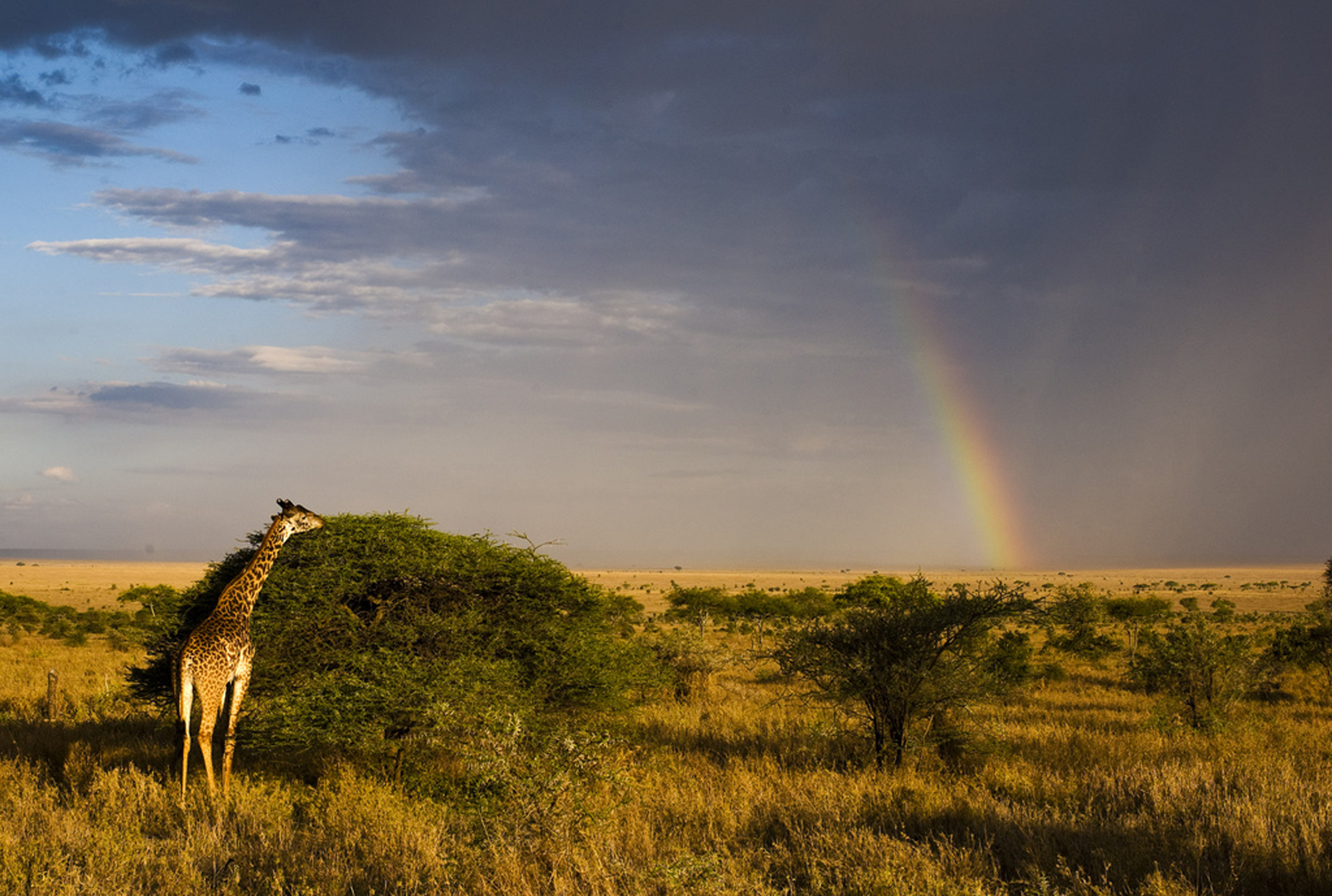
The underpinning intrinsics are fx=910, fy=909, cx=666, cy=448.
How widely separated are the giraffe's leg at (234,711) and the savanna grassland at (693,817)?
19cm

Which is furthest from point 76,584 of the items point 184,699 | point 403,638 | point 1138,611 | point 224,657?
point 403,638

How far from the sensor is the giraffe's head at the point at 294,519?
1062 centimetres

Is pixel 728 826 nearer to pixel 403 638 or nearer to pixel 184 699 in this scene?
pixel 403 638

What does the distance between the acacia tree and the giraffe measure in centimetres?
725

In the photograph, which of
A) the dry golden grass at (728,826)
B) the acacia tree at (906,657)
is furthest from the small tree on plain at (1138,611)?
the acacia tree at (906,657)

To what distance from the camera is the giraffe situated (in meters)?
9.40

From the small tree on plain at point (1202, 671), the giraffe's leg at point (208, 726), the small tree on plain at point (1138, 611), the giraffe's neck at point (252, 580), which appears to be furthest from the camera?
the small tree on plain at point (1138, 611)

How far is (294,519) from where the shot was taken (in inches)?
421

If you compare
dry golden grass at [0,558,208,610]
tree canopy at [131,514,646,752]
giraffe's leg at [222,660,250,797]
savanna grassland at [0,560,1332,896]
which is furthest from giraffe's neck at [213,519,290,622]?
dry golden grass at [0,558,208,610]

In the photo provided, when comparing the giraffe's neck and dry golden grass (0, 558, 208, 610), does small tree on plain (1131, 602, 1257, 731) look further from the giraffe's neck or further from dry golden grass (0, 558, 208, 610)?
dry golden grass (0, 558, 208, 610)

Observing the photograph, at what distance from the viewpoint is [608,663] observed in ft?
38.4

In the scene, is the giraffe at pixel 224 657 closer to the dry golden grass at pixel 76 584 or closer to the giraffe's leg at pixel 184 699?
the giraffe's leg at pixel 184 699

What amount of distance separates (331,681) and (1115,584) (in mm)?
150479

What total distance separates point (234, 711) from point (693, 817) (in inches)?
199
